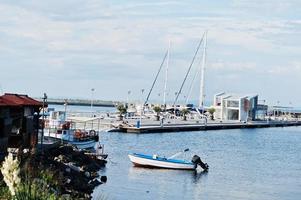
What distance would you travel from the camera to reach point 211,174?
47938mm

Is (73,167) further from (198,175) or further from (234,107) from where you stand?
(234,107)

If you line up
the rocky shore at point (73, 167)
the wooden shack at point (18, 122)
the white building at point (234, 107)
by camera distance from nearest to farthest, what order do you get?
the wooden shack at point (18, 122) < the rocky shore at point (73, 167) < the white building at point (234, 107)

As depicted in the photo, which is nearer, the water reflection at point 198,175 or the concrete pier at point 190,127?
the water reflection at point 198,175

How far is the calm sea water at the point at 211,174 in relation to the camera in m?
38.3

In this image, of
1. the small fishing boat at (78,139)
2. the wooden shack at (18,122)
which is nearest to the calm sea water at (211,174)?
the small fishing boat at (78,139)

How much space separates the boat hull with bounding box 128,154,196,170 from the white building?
78.7 m

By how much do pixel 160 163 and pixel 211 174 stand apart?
4172mm

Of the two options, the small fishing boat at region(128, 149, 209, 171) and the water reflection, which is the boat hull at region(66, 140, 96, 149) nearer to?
the small fishing boat at region(128, 149, 209, 171)

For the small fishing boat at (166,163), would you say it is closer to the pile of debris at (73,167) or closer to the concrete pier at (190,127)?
the pile of debris at (73,167)

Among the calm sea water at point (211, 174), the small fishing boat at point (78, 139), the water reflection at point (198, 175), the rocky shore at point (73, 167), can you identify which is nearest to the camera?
the rocky shore at point (73, 167)

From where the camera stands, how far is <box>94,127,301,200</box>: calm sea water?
38281 mm

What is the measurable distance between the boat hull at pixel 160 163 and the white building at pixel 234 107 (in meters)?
Answer: 78.7

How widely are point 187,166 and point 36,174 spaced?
3086 cm

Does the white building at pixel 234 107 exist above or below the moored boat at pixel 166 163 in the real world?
above
